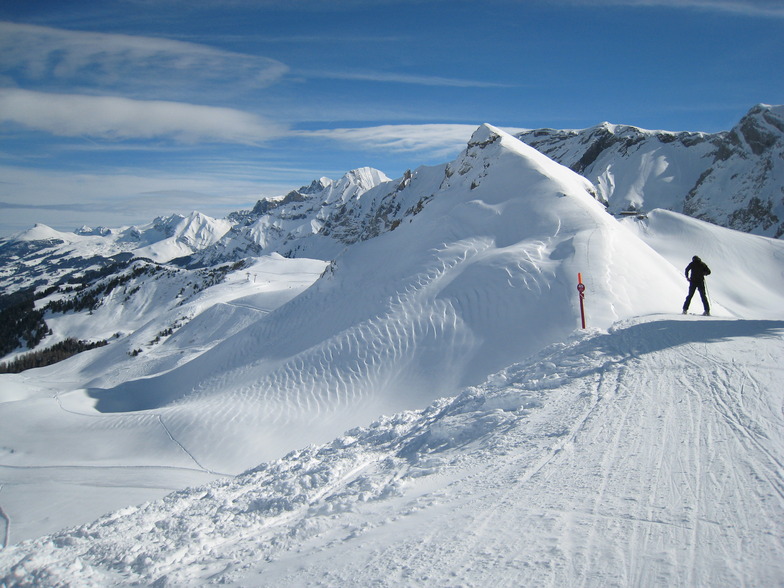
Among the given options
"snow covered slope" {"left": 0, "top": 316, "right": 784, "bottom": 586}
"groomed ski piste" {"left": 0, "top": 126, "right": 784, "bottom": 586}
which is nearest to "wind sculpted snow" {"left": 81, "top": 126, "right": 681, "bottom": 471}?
"groomed ski piste" {"left": 0, "top": 126, "right": 784, "bottom": 586}

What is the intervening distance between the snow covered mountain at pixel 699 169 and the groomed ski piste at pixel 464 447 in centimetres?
Result: 9216

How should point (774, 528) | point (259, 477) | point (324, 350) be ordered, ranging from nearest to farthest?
1. point (774, 528)
2. point (259, 477)
3. point (324, 350)

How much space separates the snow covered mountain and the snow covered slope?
101429 millimetres

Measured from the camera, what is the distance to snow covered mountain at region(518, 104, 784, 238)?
315 ft

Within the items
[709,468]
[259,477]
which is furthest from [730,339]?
[259,477]

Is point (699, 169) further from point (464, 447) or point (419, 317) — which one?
point (464, 447)

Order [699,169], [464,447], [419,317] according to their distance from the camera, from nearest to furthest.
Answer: [464,447] < [419,317] < [699,169]

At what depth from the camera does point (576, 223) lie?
63.5 feet

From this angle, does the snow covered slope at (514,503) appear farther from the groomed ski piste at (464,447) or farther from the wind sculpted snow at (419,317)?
the wind sculpted snow at (419,317)

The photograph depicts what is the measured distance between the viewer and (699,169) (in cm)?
11594

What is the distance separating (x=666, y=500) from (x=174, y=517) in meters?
5.12

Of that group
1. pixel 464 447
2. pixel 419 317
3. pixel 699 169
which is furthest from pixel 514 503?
pixel 699 169

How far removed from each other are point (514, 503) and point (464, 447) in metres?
1.70

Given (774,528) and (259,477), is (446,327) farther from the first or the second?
(774,528)
